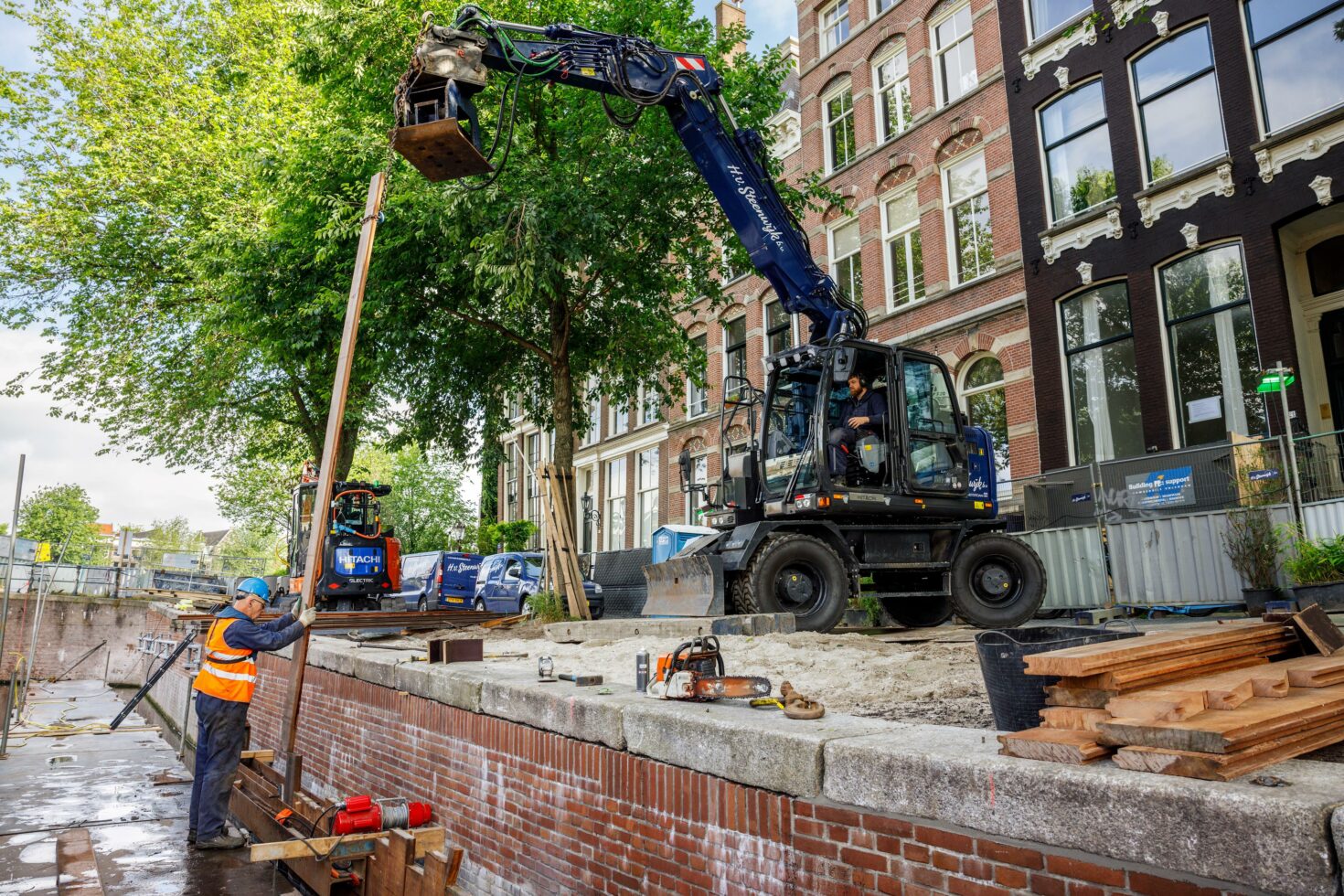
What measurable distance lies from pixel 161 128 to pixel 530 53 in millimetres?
18086

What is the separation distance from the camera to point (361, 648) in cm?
905

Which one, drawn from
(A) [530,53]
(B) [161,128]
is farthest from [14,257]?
(A) [530,53]

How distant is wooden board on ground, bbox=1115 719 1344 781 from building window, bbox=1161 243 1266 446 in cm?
1258

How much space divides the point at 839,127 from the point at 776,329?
522 centimetres

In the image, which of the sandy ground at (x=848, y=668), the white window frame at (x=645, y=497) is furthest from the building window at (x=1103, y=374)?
the white window frame at (x=645, y=497)

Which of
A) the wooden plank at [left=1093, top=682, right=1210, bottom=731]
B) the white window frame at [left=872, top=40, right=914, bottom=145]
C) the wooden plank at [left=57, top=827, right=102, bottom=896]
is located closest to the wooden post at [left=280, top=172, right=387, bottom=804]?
the wooden plank at [left=57, top=827, right=102, bottom=896]

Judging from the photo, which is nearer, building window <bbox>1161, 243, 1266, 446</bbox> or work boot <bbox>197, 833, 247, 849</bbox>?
work boot <bbox>197, 833, 247, 849</bbox>

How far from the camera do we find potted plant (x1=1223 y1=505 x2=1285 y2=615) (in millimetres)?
9969

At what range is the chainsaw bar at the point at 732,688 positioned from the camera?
4.18 metres

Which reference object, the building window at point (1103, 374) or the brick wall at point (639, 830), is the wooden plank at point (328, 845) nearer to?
the brick wall at point (639, 830)

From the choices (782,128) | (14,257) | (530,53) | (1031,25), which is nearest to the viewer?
(530,53)

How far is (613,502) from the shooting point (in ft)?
99.8

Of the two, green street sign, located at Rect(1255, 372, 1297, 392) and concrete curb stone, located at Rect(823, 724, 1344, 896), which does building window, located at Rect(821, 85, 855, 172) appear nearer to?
green street sign, located at Rect(1255, 372, 1297, 392)

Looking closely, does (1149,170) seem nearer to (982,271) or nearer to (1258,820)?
(982,271)
